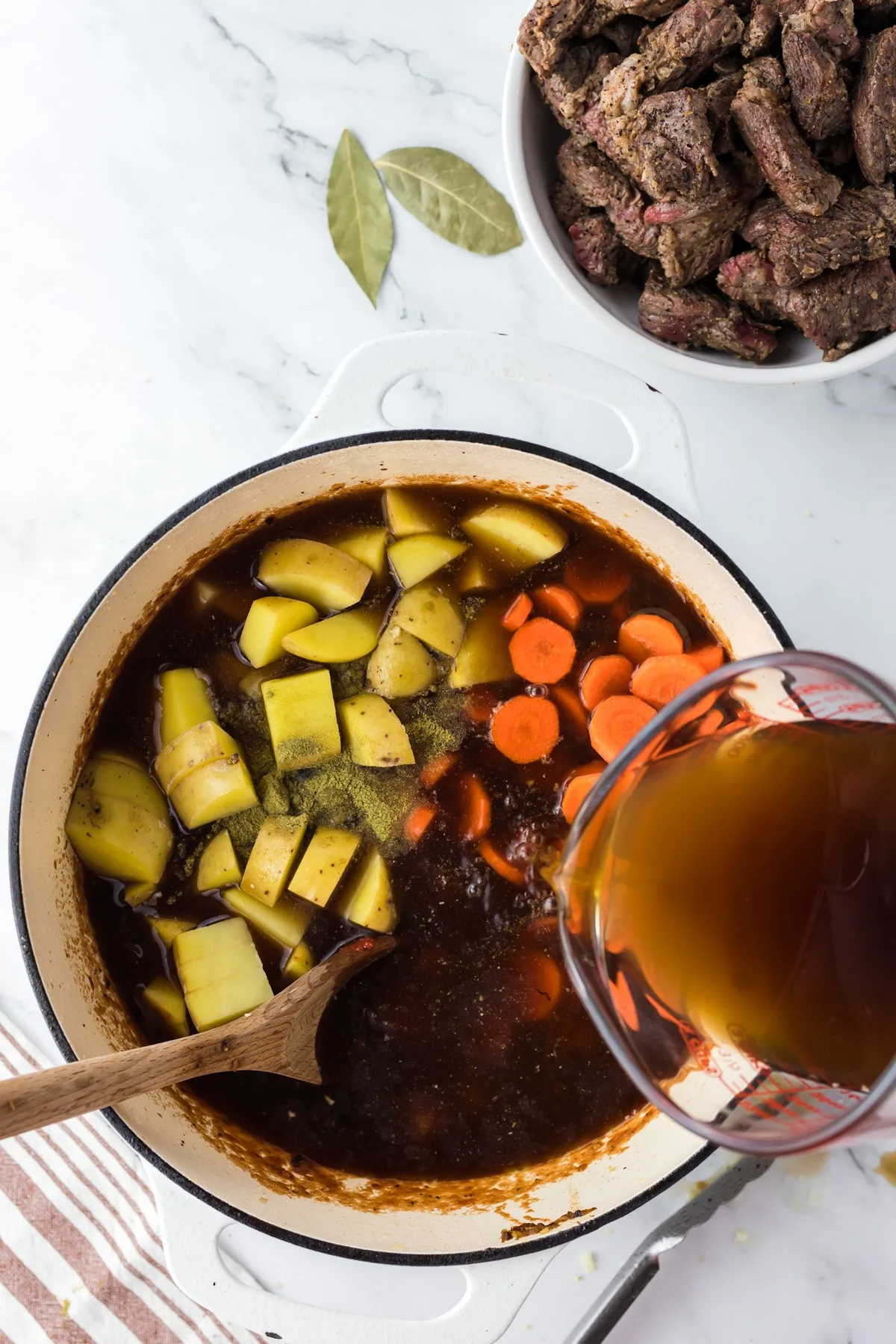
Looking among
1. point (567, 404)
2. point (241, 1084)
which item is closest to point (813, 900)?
point (567, 404)

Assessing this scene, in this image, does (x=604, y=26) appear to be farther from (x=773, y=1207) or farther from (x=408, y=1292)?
(x=408, y=1292)

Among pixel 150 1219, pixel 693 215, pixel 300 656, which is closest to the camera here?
pixel 693 215

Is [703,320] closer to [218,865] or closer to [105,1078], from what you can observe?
[218,865]

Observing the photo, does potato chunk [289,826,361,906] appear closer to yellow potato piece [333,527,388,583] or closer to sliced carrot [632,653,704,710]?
yellow potato piece [333,527,388,583]

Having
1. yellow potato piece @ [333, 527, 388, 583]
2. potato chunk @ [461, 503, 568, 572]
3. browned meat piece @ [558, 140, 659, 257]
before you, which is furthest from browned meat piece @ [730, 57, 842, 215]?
yellow potato piece @ [333, 527, 388, 583]

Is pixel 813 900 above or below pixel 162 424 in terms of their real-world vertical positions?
below

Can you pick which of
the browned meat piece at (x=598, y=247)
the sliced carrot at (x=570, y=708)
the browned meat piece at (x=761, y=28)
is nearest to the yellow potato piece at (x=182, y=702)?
the sliced carrot at (x=570, y=708)
